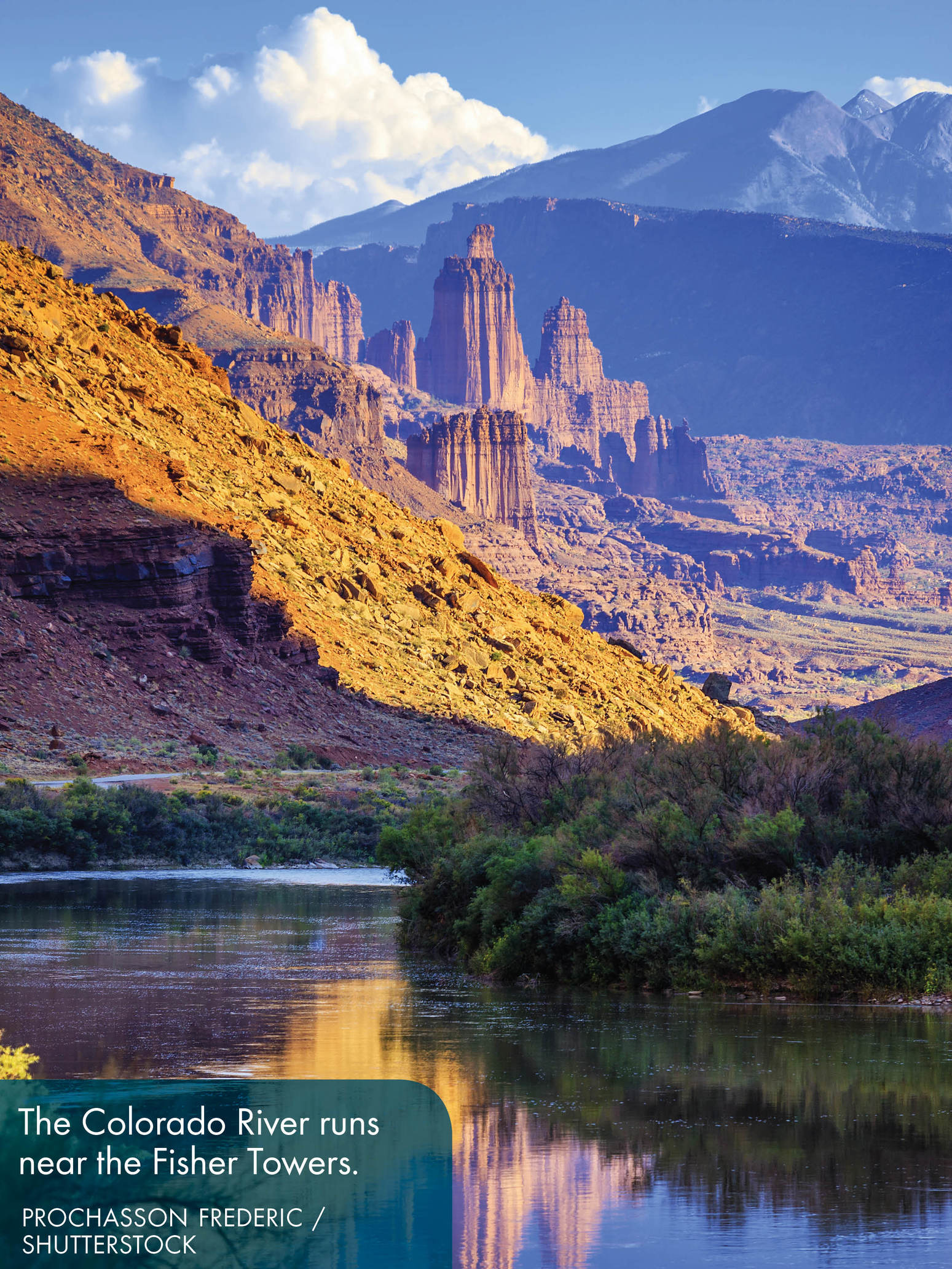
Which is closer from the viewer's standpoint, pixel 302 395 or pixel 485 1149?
pixel 485 1149

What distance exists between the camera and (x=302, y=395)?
194 m

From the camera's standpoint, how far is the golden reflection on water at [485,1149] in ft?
45.0

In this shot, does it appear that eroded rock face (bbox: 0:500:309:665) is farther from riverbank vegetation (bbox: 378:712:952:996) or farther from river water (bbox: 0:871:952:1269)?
riverbank vegetation (bbox: 378:712:952:996)

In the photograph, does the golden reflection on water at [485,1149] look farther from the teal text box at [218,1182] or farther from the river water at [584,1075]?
the teal text box at [218,1182]

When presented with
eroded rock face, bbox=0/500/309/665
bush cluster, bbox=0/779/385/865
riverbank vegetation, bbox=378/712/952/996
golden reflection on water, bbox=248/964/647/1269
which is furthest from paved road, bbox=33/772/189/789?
golden reflection on water, bbox=248/964/647/1269

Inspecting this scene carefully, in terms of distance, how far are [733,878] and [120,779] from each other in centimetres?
3481

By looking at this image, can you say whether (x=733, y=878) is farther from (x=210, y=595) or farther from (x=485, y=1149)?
(x=210, y=595)

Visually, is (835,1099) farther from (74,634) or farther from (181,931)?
(74,634)

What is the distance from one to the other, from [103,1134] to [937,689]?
9073 cm

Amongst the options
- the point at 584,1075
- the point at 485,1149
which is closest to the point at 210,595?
the point at 584,1075

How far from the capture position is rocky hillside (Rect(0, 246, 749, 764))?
66.8 metres

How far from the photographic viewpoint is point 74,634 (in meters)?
67.2

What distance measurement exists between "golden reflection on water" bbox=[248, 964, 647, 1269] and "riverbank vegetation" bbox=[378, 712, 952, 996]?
3.93 m

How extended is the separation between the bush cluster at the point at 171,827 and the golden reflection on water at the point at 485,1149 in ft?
94.7
